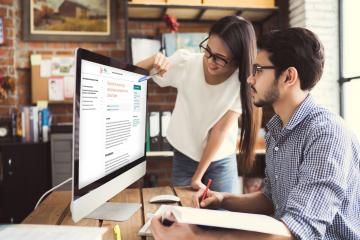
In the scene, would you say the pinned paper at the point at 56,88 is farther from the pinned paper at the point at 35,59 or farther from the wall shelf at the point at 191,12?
the wall shelf at the point at 191,12

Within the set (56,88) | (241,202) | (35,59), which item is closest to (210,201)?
(241,202)

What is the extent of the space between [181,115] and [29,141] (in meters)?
1.65

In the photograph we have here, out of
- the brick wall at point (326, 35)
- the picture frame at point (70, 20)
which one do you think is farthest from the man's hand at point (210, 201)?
the picture frame at point (70, 20)

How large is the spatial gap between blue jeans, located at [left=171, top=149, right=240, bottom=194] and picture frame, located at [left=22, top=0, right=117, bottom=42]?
1866mm

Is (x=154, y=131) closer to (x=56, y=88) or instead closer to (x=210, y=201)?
(x=56, y=88)

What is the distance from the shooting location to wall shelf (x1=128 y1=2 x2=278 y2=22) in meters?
3.00

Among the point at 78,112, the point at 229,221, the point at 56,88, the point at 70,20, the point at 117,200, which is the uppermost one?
the point at 70,20

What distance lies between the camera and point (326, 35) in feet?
9.95

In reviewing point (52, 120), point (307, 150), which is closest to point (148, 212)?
point (307, 150)

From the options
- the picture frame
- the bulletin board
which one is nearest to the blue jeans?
the bulletin board

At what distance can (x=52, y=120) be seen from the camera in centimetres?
330

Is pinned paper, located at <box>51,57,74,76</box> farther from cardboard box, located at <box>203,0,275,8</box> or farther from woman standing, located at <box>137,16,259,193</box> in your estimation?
woman standing, located at <box>137,16,259,193</box>

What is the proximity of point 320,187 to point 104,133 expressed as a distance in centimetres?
59

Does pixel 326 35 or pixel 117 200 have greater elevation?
pixel 326 35
